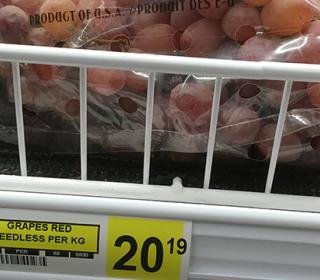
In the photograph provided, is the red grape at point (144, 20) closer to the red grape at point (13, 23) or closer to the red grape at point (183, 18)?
the red grape at point (183, 18)

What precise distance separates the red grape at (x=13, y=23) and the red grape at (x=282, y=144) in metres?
0.27

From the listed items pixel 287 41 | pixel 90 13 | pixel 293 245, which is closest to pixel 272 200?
pixel 293 245

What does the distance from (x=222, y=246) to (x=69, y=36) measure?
266 millimetres

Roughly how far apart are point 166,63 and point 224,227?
0.16 meters

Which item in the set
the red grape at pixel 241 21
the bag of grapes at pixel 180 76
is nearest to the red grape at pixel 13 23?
the bag of grapes at pixel 180 76

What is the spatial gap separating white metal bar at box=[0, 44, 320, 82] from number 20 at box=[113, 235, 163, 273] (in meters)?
0.16

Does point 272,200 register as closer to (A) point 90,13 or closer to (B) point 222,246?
(B) point 222,246

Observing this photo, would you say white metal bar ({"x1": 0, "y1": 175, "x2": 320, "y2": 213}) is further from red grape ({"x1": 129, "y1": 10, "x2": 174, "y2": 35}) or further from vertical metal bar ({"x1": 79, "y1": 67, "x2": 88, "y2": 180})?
red grape ({"x1": 129, "y1": 10, "x2": 174, "y2": 35})

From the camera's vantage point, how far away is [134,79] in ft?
1.79

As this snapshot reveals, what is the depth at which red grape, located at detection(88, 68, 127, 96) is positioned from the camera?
1.78 ft

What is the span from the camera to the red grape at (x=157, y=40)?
55 centimetres

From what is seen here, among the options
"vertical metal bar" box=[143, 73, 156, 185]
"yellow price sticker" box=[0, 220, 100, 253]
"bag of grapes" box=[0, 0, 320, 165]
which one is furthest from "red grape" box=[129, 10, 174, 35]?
"yellow price sticker" box=[0, 220, 100, 253]

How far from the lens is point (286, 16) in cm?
52

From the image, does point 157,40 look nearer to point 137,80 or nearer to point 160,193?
point 137,80
